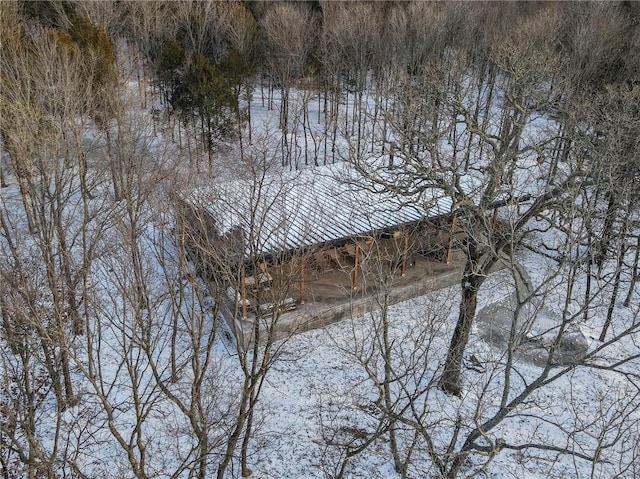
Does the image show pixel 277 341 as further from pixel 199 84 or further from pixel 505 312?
pixel 199 84

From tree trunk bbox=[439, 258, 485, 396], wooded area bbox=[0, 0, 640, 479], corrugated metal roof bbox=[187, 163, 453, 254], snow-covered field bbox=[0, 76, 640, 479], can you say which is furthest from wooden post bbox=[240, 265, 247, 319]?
tree trunk bbox=[439, 258, 485, 396]

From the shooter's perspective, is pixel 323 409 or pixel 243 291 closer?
pixel 323 409

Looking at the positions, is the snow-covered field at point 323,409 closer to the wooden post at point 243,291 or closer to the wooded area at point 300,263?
the wooded area at point 300,263

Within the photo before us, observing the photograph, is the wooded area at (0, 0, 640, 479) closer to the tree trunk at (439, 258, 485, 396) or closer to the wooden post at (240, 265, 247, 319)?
the tree trunk at (439, 258, 485, 396)

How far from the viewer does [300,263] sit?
1125 centimetres

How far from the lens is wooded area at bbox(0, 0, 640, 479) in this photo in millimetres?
8750

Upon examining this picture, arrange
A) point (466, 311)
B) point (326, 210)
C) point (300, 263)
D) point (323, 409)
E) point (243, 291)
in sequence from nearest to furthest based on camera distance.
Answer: point (300, 263) < point (466, 311) < point (323, 409) < point (243, 291) < point (326, 210)

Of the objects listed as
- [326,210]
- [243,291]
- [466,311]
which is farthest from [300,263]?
[326,210]

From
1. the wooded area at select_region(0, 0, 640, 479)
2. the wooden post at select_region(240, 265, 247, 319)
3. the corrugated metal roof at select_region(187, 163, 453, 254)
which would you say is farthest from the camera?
the corrugated metal roof at select_region(187, 163, 453, 254)

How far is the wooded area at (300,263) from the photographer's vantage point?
8.75 m

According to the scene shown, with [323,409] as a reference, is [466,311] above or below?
above

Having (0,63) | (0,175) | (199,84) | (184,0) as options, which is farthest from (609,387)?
(184,0)

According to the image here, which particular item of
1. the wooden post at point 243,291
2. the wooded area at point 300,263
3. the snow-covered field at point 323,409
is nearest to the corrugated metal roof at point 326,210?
the wooded area at point 300,263

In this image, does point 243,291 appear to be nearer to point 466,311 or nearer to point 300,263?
point 300,263
